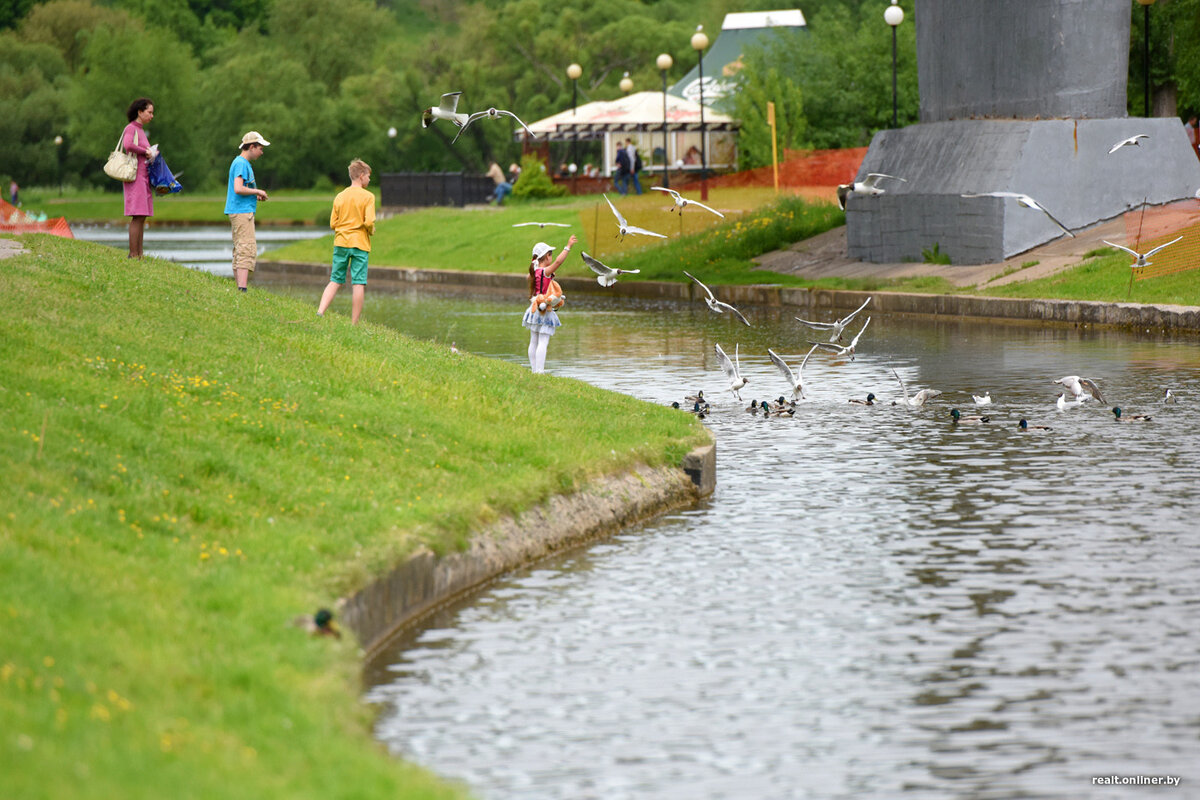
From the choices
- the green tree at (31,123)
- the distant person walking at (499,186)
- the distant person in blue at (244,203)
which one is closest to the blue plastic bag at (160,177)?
the distant person in blue at (244,203)

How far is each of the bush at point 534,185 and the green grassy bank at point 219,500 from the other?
39873 millimetres

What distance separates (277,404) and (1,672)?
5.24m

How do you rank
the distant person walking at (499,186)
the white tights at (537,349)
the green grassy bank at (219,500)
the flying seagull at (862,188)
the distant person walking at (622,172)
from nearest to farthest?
1. the green grassy bank at (219,500)
2. the white tights at (537,349)
3. the flying seagull at (862,188)
4. the distant person walking at (622,172)
5. the distant person walking at (499,186)

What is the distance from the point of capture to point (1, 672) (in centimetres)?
580

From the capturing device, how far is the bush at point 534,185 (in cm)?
5519

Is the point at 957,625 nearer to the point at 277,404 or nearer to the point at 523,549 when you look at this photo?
the point at 523,549

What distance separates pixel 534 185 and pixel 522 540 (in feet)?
152

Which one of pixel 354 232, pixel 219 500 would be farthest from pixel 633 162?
pixel 219 500

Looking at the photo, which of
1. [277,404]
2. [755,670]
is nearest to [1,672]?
[755,670]

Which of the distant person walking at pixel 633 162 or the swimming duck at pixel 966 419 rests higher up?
the distant person walking at pixel 633 162

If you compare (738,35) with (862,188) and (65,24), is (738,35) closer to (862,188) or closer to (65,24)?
(862,188)

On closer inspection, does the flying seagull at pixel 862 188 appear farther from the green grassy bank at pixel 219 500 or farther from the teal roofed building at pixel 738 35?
the teal roofed building at pixel 738 35

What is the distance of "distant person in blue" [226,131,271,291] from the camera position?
56.5 ft

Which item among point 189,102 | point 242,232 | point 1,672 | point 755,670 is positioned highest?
point 189,102
